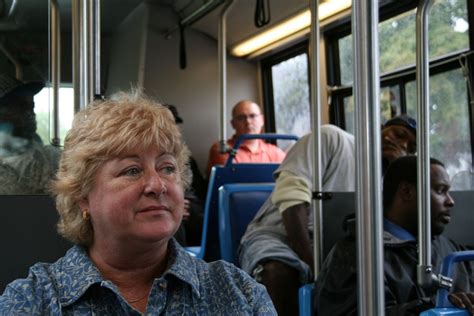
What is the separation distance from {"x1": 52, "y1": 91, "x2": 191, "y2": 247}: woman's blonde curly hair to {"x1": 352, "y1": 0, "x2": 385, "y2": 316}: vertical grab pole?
0.37m

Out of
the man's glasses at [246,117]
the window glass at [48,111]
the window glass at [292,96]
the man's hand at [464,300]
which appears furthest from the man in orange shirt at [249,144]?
the window glass at [48,111]

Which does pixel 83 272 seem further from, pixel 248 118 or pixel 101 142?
pixel 248 118

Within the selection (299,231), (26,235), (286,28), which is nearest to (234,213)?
(299,231)

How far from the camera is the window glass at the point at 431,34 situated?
3.99 meters

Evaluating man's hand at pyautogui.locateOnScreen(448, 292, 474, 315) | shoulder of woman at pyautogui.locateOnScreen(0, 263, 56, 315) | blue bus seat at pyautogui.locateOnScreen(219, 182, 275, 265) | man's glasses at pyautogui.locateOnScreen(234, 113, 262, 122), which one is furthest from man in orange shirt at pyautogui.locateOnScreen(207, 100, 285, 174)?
shoulder of woman at pyautogui.locateOnScreen(0, 263, 56, 315)

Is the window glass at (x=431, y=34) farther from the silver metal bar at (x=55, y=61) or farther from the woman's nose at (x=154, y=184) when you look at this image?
the woman's nose at (x=154, y=184)

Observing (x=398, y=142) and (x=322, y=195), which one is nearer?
(x=322, y=195)

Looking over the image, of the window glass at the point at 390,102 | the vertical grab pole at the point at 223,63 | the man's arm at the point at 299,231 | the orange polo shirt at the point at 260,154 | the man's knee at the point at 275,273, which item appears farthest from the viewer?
the orange polo shirt at the point at 260,154

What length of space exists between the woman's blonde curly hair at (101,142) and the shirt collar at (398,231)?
3.99ft

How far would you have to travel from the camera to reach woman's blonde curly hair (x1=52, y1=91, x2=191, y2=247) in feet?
4.56

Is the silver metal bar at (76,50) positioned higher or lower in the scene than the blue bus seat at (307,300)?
higher

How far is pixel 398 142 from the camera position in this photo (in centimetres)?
328

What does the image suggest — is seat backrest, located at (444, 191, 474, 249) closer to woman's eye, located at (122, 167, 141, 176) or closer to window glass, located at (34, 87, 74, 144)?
window glass, located at (34, 87, 74, 144)

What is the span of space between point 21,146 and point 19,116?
80mm
